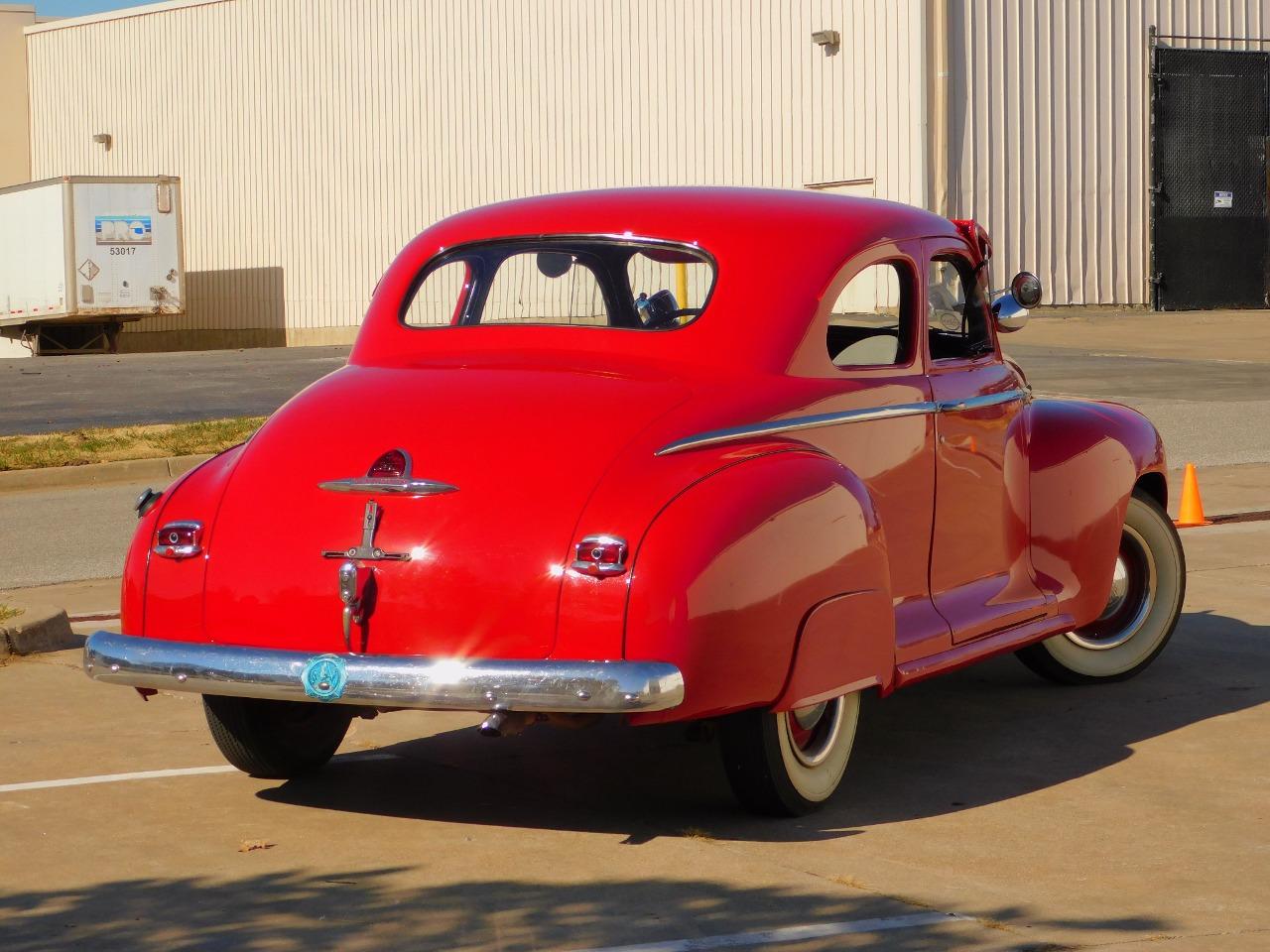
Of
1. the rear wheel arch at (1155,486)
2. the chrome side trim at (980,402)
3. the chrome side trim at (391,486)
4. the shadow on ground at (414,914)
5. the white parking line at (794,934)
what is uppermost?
the chrome side trim at (980,402)

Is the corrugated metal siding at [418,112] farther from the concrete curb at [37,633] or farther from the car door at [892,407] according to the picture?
the car door at [892,407]

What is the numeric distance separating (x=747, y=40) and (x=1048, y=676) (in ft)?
93.1

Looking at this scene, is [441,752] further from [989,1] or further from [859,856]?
[989,1]

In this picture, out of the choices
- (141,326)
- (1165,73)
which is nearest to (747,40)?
(1165,73)

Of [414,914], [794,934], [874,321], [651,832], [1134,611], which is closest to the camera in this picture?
[794,934]

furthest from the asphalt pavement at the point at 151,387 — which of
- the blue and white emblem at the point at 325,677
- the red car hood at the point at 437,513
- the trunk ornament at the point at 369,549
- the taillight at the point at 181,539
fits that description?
the blue and white emblem at the point at 325,677

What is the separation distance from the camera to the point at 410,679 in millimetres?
5062

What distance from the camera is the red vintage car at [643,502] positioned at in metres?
5.12

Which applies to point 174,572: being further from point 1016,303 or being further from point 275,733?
point 1016,303

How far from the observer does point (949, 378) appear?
661cm

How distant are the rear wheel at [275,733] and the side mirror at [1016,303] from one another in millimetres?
2811

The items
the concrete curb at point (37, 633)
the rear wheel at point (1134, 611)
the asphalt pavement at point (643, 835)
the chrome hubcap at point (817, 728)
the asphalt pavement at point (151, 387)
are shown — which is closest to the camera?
the asphalt pavement at point (643, 835)

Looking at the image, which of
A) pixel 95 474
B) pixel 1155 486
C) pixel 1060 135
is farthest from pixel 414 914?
pixel 1060 135

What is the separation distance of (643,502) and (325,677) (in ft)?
3.12
